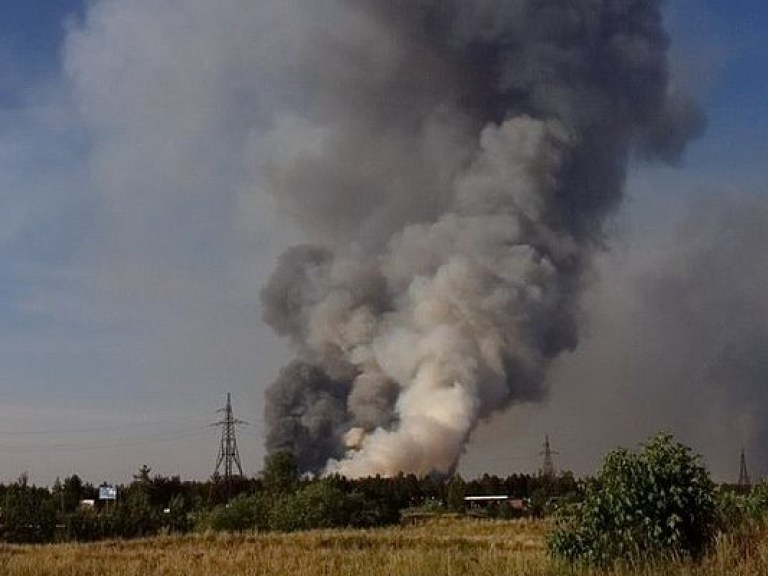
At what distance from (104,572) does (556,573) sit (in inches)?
369

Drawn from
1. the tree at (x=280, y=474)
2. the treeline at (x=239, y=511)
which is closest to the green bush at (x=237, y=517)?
the treeline at (x=239, y=511)

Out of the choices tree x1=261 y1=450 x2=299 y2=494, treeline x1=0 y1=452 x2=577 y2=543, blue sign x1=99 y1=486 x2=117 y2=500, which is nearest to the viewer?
treeline x1=0 y1=452 x2=577 y2=543

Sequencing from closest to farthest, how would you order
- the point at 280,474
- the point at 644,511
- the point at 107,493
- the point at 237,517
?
the point at 644,511, the point at 237,517, the point at 280,474, the point at 107,493

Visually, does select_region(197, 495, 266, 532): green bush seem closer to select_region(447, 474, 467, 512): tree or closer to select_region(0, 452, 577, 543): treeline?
select_region(0, 452, 577, 543): treeline

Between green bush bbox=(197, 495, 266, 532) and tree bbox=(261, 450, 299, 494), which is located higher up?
tree bbox=(261, 450, 299, 494)

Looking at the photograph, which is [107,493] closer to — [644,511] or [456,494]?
[456,494]

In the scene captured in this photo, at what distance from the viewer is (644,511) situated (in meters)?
13.5

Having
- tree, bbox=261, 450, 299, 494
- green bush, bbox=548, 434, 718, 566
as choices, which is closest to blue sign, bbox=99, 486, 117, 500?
tree, bbox=261, 450, 299, 494

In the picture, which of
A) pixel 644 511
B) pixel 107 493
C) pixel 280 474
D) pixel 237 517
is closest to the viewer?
pixel 644 511

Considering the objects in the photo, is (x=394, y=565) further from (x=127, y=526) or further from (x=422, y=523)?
(x=422, y=523)

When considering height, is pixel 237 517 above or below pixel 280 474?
below

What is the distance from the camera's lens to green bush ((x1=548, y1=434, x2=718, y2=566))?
13.2 meters

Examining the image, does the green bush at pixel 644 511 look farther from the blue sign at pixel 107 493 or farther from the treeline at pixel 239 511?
the blue sign at pixel 107 493

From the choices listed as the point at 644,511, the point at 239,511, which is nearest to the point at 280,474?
the point at 239,511
